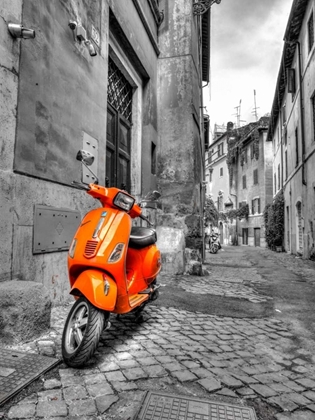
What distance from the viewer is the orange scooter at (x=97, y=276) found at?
6.86 feet

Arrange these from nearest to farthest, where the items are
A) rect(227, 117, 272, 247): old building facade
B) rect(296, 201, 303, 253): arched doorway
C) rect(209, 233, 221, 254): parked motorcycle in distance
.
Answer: rect(296, 201, 303, 253): arched doorway < rect(209, 233, 221, 254): parked motorcycle in distance < rect(227, 117, 272, 247): old building facade

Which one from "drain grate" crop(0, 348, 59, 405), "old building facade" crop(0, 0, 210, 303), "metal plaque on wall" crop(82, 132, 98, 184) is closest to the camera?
"drain grate" crop(0, 348, 59, 405)

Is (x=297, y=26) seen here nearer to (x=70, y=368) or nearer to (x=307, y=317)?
(x=307, y=317)

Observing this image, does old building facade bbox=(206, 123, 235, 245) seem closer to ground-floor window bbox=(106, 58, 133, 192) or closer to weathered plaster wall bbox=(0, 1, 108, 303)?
ground-floor window bbox=(106, 58, 133, 192)

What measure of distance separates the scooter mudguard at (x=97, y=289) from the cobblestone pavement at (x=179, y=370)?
415 mm

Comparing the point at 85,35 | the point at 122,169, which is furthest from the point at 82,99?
the point at 122,169

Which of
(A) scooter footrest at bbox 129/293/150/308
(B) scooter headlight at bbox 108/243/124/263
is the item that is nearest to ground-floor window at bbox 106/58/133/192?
(A) scooter footrest at bbox 129/293/150/308

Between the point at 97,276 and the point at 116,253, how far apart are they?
24 centimetres

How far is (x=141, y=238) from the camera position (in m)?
3.10

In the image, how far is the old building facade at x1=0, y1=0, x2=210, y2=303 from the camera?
9.67 ft

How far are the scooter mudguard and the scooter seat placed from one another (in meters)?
0.73

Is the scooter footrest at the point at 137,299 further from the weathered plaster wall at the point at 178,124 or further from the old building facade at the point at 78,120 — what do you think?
the weathered plaster wall at the point at 178,124

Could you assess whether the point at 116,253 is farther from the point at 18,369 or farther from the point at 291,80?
the point at 291,80

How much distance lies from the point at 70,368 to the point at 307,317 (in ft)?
9.03
